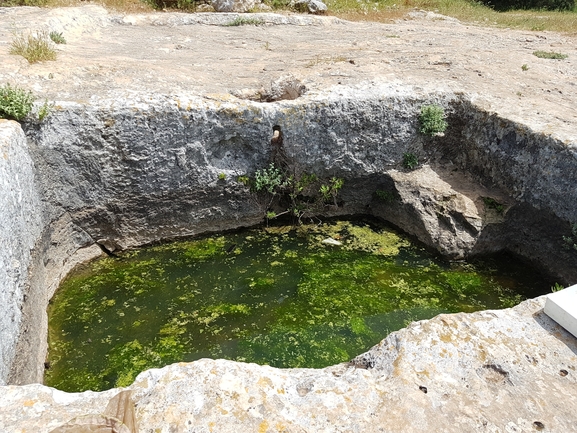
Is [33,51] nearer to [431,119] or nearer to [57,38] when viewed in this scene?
[57,38]

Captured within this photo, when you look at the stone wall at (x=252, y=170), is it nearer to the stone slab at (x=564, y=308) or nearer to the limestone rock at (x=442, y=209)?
the limestone rock at (x=442, y=209)

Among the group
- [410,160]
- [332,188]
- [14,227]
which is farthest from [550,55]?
[14,227]

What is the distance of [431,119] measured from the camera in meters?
6.81

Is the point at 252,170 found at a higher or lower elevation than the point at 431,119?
lower

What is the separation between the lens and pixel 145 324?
5.32 meters

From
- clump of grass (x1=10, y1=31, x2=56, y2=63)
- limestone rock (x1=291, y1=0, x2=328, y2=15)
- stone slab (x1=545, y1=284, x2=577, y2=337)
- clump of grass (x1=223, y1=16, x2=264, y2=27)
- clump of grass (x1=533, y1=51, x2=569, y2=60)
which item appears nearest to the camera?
stone slab (x1=545, y1=284, x2=577, y2=337)

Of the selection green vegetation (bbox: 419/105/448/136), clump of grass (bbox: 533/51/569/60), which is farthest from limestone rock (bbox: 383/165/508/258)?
clump of grass (bbox: 533/51/569/60)

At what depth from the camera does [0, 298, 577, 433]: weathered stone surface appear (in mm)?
2580

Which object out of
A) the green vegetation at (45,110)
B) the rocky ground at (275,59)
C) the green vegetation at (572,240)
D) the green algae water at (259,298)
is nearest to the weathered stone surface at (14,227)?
the green vegetation at (45,110)

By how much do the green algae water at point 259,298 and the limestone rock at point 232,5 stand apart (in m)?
9.14

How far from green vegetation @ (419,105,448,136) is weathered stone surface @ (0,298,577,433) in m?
4.26

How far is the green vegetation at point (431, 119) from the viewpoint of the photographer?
6.80 metres

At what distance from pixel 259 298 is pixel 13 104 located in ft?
12.1

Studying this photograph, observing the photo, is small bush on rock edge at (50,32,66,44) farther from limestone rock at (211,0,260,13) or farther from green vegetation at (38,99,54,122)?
limestone rock at (211,0,260,13)
